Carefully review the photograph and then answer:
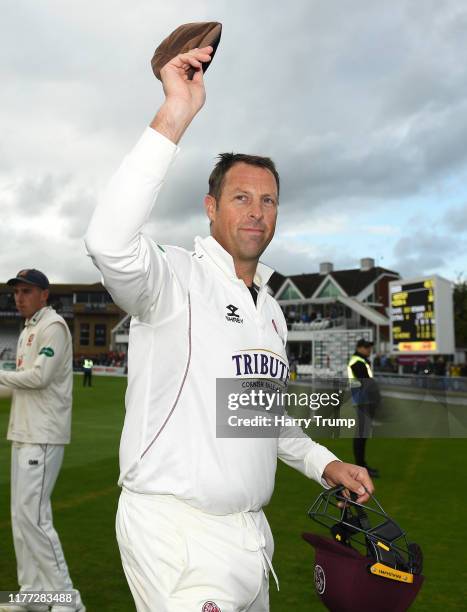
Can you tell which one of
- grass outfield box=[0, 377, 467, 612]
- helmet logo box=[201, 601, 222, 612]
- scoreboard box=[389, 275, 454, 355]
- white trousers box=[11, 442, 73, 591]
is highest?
scoreboard box=[389, 275, 454, 355]

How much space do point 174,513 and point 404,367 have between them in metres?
37.5

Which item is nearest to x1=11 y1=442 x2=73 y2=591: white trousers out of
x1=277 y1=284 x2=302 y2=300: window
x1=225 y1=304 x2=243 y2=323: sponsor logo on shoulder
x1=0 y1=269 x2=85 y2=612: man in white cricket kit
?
x1=0 y1=269 x2=85 y2=612: man in white cricket kit

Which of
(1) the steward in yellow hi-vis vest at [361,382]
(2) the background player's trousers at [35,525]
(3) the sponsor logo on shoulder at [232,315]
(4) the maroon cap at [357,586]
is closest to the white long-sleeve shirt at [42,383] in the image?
(2) the background player's trousers at [35,525]

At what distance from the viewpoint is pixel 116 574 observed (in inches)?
208

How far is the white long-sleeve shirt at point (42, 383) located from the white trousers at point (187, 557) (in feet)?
8.86

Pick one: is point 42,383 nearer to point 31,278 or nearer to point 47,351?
point 47,351

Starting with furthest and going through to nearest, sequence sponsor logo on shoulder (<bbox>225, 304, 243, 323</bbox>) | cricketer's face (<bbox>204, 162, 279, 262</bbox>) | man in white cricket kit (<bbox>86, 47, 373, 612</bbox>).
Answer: cricketer's face (<bbox>204, 162, 279, 262</bbox>)
sponsor logo on shoulder (<bbox>225, 304, 243, 323</bbox>)
man in white cricket kit (<bbox>86, 47, 373, 612</bbox>)

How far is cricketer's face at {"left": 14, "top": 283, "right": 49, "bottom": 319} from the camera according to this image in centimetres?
502

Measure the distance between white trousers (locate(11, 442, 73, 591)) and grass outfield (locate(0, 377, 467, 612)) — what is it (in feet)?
1.35

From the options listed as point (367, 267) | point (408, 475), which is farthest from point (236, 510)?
point (367, 267)

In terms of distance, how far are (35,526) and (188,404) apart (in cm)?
304

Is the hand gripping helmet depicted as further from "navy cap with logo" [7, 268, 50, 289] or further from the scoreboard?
the scoreboard

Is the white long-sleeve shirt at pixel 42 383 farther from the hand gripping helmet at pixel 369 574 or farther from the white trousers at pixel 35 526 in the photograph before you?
the hand gripping helmet at pixel 369 574

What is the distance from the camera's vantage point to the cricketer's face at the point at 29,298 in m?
5.02
